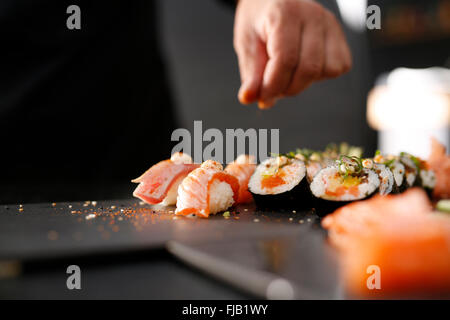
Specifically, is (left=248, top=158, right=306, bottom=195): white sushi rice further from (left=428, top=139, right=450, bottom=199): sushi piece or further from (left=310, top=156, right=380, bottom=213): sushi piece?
(left=428, top=139, right=450, bottom=199): sushi piece

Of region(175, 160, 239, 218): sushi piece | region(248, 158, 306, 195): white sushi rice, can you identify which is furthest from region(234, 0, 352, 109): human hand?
region(175, 160, 239, 218): sushi piece

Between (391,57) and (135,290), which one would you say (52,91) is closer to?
(135,290)

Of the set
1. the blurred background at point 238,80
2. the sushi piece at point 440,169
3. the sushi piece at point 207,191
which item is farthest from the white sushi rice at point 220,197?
the blurred background at point 238,80

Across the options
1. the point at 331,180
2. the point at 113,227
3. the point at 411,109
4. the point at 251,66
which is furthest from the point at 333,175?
the point at 411,109

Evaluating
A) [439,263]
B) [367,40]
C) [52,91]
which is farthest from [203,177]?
[367,40]

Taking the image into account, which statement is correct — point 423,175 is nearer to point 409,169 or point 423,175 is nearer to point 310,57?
point 409,169
